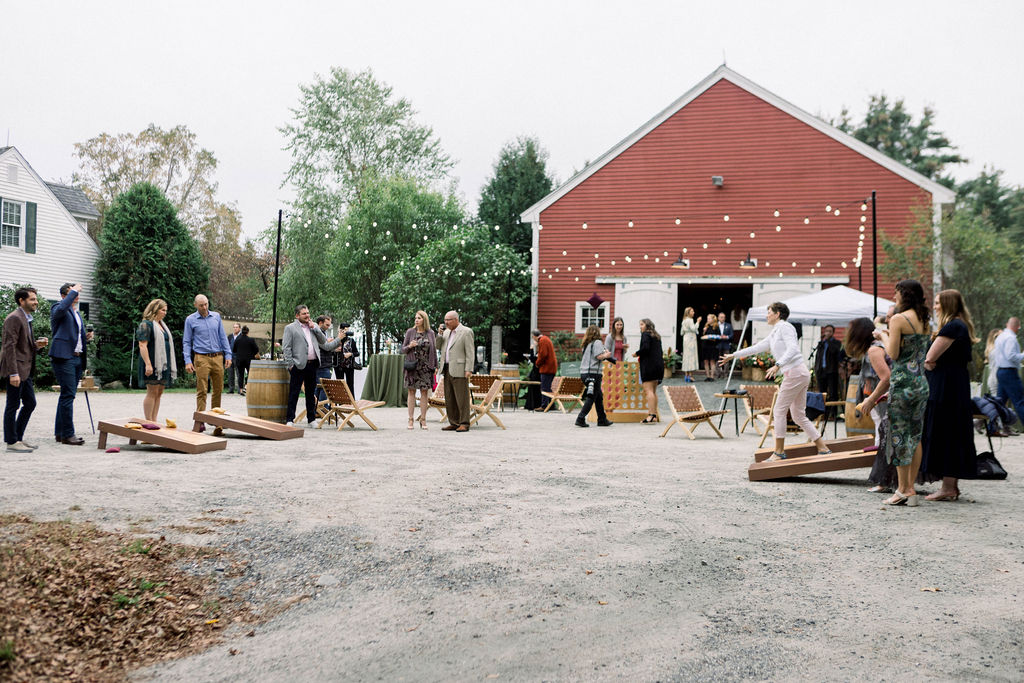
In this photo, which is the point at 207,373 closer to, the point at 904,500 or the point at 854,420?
the point at 904,500

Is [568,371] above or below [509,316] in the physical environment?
below

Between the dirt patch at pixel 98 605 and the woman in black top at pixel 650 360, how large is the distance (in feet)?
35.8

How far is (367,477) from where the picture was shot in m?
8.04

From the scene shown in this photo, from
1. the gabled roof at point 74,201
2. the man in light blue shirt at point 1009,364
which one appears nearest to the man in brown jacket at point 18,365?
the man in light blue shirt at point 1009,364

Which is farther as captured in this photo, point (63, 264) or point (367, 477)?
point (63, 264)

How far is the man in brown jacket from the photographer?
9.36m

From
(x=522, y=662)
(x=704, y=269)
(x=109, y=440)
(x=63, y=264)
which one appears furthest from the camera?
(x=63, y=264)

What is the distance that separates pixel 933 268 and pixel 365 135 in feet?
95.8

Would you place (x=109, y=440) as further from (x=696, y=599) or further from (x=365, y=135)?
(x=365, y=135)

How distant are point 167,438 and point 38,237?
20845 millimetres

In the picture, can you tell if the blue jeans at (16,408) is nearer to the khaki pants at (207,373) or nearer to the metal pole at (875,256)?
the khaki pants at (207,373)

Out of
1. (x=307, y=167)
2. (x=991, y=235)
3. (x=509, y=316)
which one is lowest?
(x=509, y=316)

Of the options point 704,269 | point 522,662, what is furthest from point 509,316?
point 522,662

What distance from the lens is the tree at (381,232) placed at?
3612cm
